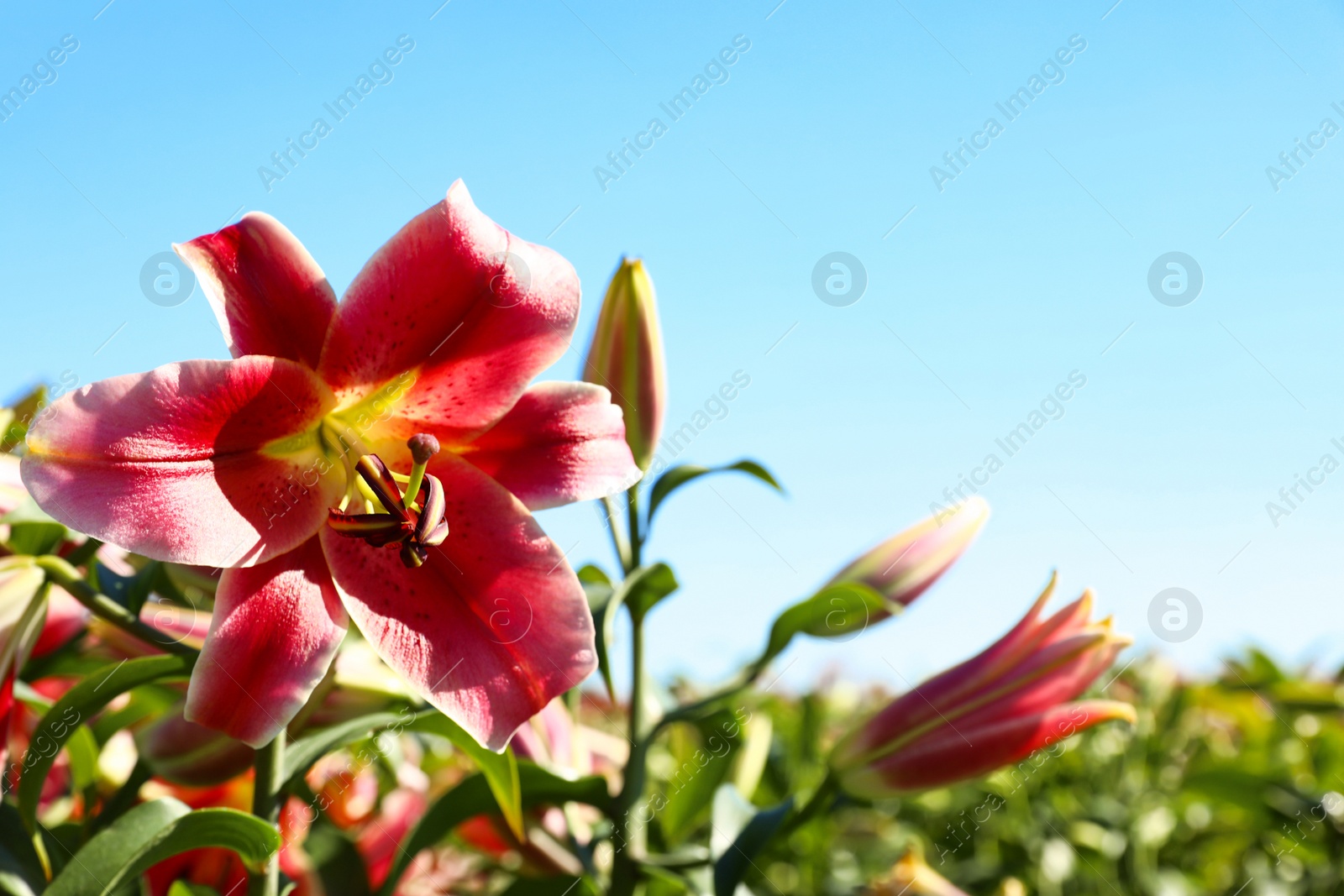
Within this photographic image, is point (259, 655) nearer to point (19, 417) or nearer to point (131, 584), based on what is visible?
point (131, 584)

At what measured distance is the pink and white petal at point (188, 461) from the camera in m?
0.57

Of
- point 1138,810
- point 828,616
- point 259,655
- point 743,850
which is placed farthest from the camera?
point 1138,810

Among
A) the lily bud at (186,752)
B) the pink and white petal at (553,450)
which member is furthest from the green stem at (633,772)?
the lily bud at (186,752)

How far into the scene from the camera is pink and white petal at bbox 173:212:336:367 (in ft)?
2.13

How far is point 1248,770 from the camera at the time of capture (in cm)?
143

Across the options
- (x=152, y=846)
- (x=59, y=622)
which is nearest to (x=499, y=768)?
(x=152, y=846)

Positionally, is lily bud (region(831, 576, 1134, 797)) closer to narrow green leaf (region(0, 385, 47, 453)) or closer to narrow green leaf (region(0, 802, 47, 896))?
narrow green leaf (region(0, 802, 47, 896))

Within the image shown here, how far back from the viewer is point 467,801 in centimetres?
90

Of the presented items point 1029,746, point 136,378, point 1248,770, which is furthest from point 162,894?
point 1248,770

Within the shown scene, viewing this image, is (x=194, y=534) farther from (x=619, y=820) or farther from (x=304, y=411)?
(x=619, y=820)

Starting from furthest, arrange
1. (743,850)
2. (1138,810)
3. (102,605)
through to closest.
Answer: (1138,810), (743,850), (102,605)

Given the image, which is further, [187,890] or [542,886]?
[542,886]

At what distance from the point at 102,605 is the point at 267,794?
18cm

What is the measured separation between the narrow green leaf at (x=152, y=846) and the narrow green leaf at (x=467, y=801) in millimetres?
206
